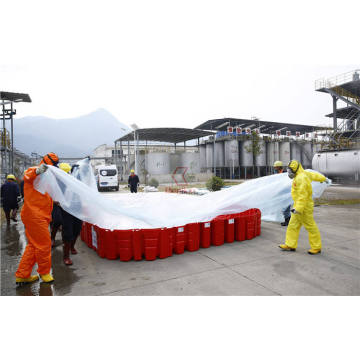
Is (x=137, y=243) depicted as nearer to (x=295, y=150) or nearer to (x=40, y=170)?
(x=40, y=170)

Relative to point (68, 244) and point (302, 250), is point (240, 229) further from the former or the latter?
point (68, 244)

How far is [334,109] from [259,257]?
28.9 meters

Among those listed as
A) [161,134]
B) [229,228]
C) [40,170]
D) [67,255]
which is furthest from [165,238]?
[161,134]

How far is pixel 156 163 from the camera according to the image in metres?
33.6

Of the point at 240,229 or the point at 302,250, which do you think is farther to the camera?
the point at 240,229

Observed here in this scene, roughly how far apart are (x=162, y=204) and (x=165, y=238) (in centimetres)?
137

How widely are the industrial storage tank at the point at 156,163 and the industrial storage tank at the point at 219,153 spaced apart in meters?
7.74

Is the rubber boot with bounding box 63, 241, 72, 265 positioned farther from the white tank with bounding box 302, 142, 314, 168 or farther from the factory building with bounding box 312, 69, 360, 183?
the white tank with bounding box 302, 142, 314, 168

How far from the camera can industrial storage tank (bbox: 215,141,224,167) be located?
1427 inches

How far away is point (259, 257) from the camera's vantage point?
5164mm

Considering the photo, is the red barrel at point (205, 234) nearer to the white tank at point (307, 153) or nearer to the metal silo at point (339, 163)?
the metal silo at point (339, 163)

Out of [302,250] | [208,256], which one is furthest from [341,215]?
[208,256]

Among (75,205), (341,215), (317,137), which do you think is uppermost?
(317,137)

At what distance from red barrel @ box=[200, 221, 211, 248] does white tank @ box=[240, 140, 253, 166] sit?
103 ft
